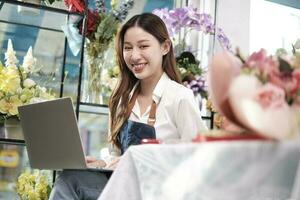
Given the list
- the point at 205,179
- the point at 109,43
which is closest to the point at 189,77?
the point at 109,43

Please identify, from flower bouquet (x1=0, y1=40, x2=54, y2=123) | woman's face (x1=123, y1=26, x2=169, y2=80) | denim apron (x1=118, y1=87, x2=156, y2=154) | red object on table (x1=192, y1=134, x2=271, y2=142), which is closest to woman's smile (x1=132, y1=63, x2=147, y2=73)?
woman's face (x1=123, y1=26, x2=169, y2=80)

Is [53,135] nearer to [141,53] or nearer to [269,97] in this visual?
[141,53]

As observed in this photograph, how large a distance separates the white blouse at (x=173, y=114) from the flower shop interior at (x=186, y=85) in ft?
0.40

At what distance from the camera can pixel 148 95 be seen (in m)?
1.94

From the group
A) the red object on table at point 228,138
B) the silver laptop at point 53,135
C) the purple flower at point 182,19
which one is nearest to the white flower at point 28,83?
the silver laptop at point 53,135

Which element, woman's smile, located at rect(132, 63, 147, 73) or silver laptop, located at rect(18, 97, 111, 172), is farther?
woman's smile, located at rect(132, 63, 147, 73)

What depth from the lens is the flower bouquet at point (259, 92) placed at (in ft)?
2.28

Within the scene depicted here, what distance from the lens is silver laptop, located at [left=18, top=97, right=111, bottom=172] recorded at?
4.67ft

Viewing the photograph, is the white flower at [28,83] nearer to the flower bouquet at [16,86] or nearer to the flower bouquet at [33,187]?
the flower bouquet at [16,86]

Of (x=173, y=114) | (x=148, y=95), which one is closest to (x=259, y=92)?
(x=173, y=114)

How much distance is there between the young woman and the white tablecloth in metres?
0.75

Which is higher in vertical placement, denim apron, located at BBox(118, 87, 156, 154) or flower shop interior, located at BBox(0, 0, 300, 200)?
flower shop interior, located at BBox(0, 0, 300, 200)

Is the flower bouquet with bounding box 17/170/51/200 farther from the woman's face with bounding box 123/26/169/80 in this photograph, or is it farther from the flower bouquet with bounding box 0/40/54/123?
the woman's face with bounding box 123/26/169/80

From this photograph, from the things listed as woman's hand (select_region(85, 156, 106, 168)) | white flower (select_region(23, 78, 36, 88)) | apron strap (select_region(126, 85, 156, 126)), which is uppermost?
white flower (select_region(23, 78, 36, 88))
